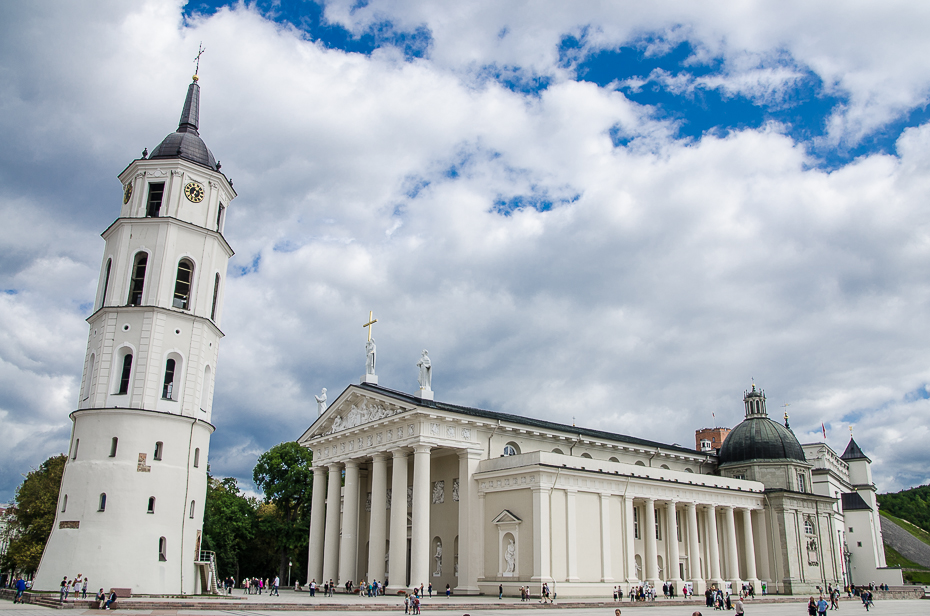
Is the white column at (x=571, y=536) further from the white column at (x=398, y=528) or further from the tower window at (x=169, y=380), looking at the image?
the tower window at (x=169, y=380)

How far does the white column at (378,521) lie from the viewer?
41.5 m

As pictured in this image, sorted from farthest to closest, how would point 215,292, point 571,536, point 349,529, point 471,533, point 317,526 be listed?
1. point 317,526
2. point 349,529
3. point 471,533
4. point 571,536
5. point 215,292

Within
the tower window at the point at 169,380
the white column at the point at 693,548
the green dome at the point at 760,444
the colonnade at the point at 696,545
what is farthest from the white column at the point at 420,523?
the green dome at the point at 760,444

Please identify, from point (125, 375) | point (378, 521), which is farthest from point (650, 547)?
point (125, 375)

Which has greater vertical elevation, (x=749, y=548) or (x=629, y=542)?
(x=629, y=542)

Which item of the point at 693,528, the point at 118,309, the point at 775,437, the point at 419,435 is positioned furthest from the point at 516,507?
the point at 775,437

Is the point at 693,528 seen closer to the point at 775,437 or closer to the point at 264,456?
the point at 775,437

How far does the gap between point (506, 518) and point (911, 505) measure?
119m

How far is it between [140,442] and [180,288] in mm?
7751

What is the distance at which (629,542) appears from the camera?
40.1m

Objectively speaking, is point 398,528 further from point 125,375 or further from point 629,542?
point 125,375

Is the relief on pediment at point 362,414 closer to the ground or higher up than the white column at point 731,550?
higher up

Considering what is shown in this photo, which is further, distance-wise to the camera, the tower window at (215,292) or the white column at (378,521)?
the white column at (378,521)

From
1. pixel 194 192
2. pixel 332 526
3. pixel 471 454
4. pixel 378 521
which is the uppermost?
pixel 194 192
